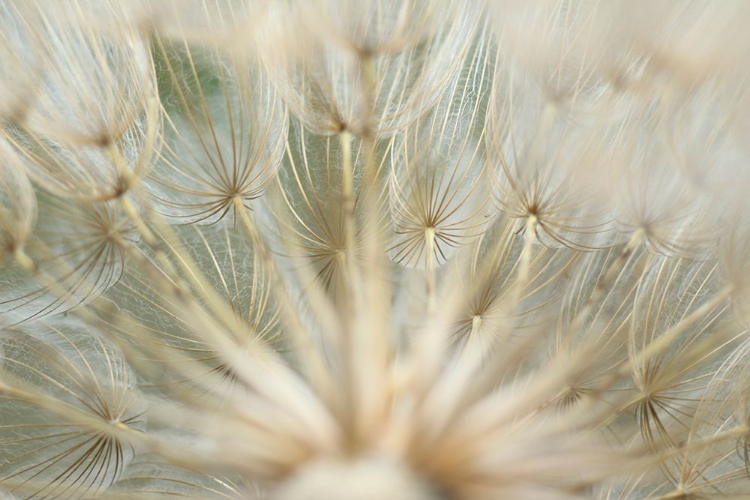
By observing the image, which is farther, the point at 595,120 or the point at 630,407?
the point at 630,407

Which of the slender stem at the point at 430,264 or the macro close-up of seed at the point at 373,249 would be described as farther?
the slender stem at the point at 430,264

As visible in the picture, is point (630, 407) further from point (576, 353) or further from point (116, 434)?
point (116, 434)

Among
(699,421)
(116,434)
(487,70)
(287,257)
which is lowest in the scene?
(116,434)

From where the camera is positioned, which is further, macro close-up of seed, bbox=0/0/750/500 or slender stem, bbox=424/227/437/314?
slender stem, bbox=424/227/437/314

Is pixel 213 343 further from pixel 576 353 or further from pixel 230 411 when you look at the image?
pixel 576 353

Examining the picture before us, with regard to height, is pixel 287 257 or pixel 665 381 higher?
pixel 287 257

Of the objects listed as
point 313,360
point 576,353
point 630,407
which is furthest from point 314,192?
point 630,407
